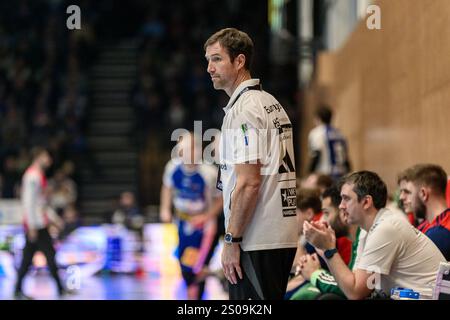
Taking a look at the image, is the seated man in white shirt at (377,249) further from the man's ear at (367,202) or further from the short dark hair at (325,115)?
the short dark hair at (325,115)

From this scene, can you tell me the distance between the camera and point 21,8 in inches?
1087

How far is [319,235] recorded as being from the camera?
5301 millimetres

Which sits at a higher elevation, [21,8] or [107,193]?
[21,8]

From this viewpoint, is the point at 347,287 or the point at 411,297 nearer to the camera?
the point at 411,297

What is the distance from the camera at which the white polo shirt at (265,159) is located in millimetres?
4656

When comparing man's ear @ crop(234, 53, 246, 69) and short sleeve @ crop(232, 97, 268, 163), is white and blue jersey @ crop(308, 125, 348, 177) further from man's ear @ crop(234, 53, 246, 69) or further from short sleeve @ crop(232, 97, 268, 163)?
short sleeve @ crop(232, 97, 268, 163)

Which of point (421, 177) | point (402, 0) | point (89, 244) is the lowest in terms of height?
point (89, 244)

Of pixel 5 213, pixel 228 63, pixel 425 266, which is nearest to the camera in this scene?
pixel 228 63

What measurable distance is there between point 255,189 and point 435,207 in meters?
1.95

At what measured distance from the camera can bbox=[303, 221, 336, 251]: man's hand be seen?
5.30 meters

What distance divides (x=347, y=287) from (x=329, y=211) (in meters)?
1.56

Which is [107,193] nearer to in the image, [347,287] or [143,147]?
[143,147]
